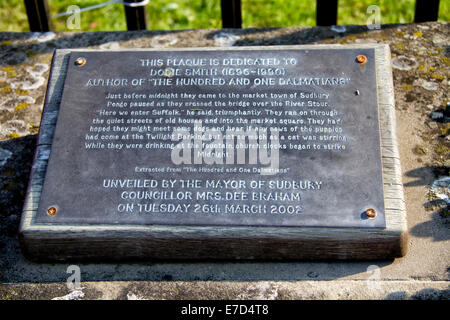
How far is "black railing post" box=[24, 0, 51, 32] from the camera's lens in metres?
3.30

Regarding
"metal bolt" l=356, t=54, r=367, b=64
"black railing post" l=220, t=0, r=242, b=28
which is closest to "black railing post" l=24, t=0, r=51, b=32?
"black railing post" l=220, t=0, r=242, b=28

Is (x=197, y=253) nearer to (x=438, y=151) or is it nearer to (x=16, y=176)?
(x=16, y=176)

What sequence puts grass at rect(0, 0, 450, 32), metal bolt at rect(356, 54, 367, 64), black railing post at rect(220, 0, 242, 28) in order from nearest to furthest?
metal bolt at rect(356, 54, 367, 64) < black railing post at rect(220, 0, 242, 28) < grass at rect(0, 0, 450, 32)

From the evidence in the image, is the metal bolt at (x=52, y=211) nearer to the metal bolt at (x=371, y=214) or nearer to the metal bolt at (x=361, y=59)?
the metal bolt at (x=371, y=214)

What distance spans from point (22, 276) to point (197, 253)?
2.43 feet

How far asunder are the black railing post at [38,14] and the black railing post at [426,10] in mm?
2340

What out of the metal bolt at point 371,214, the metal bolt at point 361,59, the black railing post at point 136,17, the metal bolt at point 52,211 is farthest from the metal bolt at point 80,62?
the metal bolt at point 371,214

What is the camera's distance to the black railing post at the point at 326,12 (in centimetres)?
316

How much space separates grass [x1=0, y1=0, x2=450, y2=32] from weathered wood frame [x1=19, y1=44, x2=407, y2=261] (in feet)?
8.19

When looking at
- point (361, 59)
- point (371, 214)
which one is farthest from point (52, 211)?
point (361, 59)

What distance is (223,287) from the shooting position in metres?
2.01

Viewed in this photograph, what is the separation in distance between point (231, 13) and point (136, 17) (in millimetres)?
614

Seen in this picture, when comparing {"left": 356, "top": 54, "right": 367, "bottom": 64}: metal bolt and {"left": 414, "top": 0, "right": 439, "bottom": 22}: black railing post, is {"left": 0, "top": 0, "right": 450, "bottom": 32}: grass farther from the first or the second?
{"left": 356, "top": 54, "right": 367, "bottom": 64}: metal bolt
